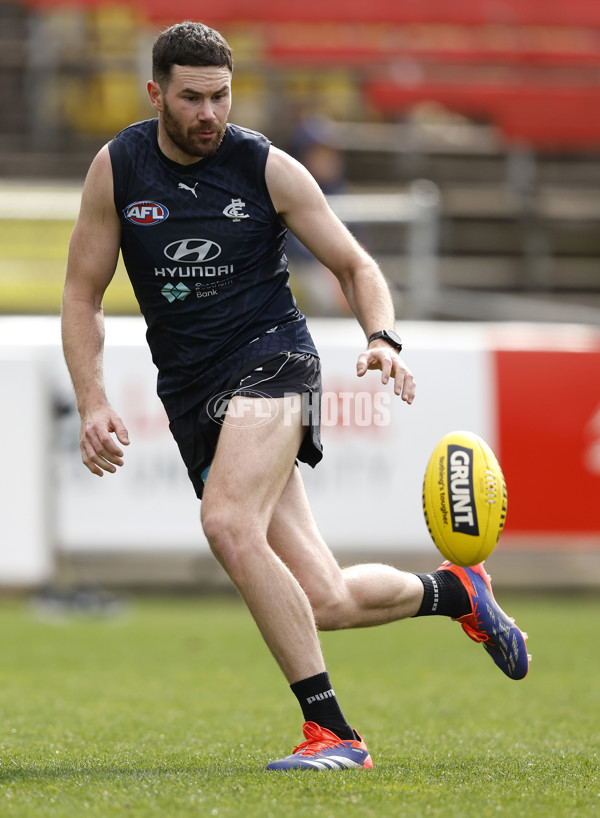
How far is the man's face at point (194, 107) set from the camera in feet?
13.1

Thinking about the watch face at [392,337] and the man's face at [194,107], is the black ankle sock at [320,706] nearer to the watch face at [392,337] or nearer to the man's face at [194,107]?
the watch face at [392,337]

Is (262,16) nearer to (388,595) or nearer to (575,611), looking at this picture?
(575,611)

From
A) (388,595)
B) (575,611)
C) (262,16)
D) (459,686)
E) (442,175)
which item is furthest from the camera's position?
(262,16)

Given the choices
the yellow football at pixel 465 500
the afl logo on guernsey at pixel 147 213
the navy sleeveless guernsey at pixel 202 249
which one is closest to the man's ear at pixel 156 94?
the navy sleeveless guernsey at pixel 202 249

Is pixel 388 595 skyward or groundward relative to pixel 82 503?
skyward

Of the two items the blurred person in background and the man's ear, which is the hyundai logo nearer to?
the blurred person in background

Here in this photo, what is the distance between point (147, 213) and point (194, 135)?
290mm

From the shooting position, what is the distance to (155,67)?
4.09 metres

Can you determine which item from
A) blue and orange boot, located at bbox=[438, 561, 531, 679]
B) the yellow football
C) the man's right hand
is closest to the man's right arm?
the man's right hand

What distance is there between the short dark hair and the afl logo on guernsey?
0.38 m

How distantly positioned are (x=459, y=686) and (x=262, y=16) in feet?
37.8

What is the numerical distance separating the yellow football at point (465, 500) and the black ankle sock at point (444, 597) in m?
0.09

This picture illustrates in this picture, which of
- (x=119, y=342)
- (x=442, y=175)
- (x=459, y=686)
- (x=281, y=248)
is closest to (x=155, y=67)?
(x=281, y=248)

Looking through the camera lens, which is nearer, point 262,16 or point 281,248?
point 281,248
